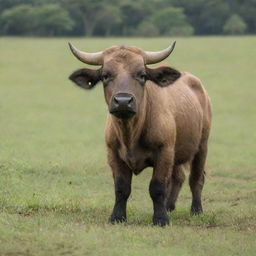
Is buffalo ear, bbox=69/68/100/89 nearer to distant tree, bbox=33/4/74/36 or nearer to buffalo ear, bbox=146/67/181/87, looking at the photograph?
buffalo ear, bbox=146/67/181/87

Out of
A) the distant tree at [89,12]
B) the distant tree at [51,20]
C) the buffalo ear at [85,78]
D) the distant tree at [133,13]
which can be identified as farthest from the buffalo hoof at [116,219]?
the distant tree at [133,13]

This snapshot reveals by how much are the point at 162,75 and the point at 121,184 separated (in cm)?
148

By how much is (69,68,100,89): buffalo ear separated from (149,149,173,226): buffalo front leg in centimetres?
124

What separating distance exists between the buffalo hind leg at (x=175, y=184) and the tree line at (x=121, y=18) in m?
72.3

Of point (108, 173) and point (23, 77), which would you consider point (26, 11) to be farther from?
point (108, 173)

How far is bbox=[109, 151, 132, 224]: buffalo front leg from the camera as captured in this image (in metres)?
10.1

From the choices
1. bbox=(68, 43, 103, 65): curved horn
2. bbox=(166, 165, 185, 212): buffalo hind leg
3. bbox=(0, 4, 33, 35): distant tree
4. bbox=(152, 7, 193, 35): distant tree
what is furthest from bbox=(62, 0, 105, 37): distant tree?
bbox=(68, 43, 103, 65): curved horn

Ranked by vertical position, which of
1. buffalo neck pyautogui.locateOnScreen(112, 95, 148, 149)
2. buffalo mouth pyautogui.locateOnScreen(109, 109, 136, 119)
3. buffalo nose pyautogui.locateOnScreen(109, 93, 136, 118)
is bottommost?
buffalo neck pyautogui.locateOnScreen(112, 95, 148, 149)

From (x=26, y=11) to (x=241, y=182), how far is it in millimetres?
75808

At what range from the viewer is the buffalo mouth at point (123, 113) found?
9.16m

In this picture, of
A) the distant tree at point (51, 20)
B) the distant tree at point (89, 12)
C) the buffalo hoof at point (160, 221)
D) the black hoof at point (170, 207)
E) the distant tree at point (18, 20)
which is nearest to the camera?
the buffalo hoof at point (160, 221)

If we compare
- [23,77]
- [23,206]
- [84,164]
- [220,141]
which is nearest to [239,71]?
[23,77]

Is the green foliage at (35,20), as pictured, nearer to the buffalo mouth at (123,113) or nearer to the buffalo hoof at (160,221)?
the buffalo hoof at (160,221)

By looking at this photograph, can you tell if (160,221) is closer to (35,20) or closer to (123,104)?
(123,104)
